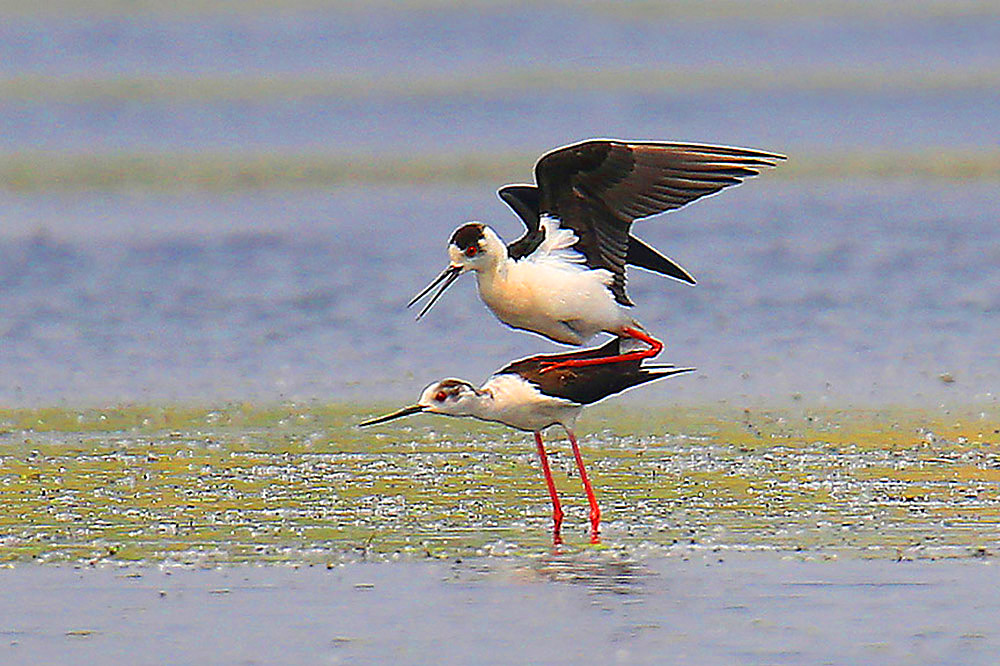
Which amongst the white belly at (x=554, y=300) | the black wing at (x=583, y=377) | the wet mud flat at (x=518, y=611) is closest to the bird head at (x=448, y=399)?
the black wing at (x=583, y=377)

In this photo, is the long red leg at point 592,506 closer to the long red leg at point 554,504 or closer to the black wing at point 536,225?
the long red leg at point 554,504

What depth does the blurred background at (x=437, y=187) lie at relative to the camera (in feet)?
39.5

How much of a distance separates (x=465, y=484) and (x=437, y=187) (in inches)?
374

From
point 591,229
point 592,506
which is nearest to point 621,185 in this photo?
point 591,229

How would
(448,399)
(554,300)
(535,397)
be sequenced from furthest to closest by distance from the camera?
(554,300) → (535,397) → (448,399)

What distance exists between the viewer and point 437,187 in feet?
59.7

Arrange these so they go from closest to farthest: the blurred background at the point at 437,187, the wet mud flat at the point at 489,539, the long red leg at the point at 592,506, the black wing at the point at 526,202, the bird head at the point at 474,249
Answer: the wet mud flat at the point at 489,539, the long red leg at the point at 592,506, the bird head at the point at 474,249, the black wing at the point at 526,202, the blurred background at the point at 437,187

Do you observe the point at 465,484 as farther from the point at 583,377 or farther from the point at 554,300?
the point at 554,300

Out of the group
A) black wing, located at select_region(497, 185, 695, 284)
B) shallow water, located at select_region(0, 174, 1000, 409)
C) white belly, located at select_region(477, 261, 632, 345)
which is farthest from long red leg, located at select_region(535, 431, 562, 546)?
shallow water, located at select_region(0, 174, 1000, 409)

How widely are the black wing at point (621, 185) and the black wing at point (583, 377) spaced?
22.1 inches

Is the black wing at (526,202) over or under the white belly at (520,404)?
over

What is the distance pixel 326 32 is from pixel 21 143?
24.7 feet

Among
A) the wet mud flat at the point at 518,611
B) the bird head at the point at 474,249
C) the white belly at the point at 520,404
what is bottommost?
the wet mud flat at the point at 518,611

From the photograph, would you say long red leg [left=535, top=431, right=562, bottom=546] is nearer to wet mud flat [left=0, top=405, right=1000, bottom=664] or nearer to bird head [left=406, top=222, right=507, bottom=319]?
wet mud flat [left=0, top=405, right=1000, bottom=664]
